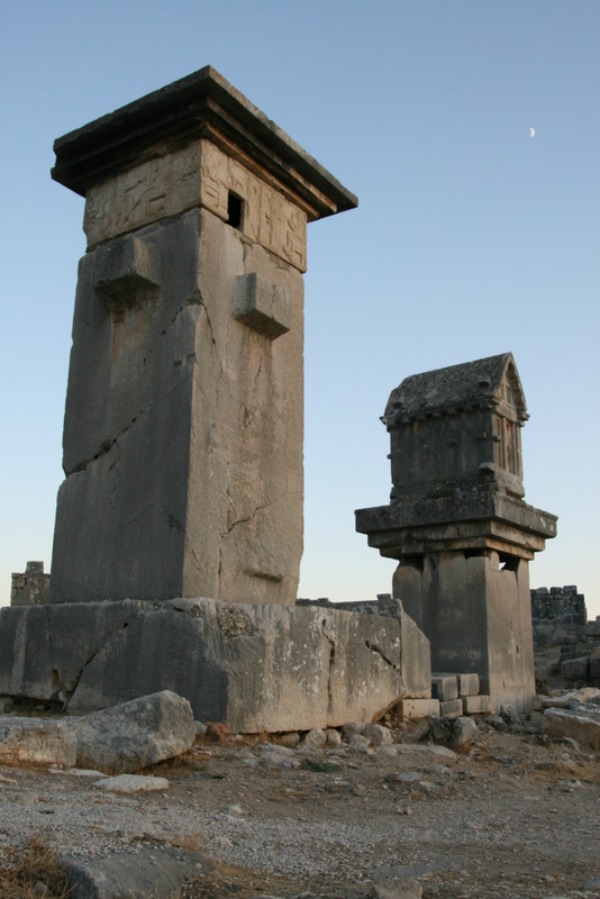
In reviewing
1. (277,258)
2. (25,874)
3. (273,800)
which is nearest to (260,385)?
(277,258)

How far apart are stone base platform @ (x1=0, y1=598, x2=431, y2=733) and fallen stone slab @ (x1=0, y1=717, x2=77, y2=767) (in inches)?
32.9

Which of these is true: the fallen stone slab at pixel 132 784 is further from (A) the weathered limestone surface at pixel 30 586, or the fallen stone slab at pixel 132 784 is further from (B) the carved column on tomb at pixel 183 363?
(A) the weathered limestone surface at pixel 30 586

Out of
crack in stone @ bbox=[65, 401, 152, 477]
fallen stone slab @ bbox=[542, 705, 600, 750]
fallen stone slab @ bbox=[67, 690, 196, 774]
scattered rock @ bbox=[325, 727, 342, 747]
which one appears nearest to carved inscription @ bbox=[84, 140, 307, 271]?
crack in stone @ bbox=[65, 401, 152, 477]

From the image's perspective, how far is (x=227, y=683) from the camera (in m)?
4.23

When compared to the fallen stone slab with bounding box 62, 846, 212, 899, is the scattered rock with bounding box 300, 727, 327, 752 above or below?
above

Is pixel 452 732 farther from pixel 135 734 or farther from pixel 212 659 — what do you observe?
pixel 135 734

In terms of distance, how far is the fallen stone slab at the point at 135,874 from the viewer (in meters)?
1.96

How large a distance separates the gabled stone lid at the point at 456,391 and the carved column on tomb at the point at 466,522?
0.01 m

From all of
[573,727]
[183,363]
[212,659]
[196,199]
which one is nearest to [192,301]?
[183,363]

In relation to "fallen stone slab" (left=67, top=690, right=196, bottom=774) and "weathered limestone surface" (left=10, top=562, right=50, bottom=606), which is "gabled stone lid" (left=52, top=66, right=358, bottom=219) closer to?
"fallen stone slab" (left=67, top=690, right=196, bottom=774)

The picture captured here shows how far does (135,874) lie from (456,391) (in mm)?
7045

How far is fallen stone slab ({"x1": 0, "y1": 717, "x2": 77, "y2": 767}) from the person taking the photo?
3.41m

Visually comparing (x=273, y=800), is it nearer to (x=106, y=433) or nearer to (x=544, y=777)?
(x=544, y=777)

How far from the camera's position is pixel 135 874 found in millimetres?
2047
